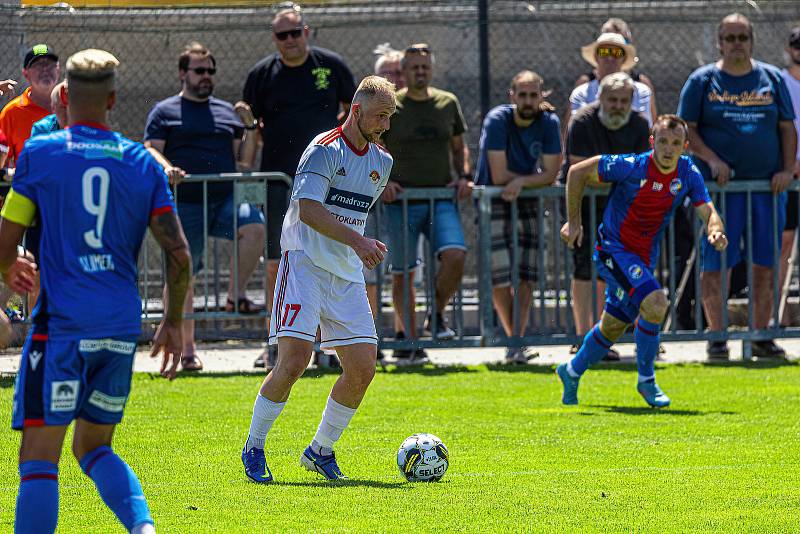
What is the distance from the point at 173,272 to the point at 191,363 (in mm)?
6198

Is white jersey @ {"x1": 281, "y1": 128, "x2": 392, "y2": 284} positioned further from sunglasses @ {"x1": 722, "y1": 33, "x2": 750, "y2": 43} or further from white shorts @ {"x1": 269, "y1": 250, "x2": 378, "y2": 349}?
sunglasses @ {"x1": 722, "y1": 33, "x2": 750, "y2": 43}

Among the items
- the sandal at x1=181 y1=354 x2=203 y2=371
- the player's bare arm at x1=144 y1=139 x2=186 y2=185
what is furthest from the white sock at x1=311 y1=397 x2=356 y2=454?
the sandal at x1=181 y1=354 x2=203 y2=371

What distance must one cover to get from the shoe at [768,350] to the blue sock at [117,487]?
829cm

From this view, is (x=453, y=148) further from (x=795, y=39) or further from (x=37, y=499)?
(x=37, y=499)

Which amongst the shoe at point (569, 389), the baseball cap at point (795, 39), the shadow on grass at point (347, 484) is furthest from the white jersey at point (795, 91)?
the shadow on grass at point (347, 484)

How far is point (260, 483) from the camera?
686cm

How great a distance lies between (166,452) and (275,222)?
13.8ft

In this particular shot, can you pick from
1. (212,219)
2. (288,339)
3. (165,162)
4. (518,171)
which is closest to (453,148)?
(518,171)

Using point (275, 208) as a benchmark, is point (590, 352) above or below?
below

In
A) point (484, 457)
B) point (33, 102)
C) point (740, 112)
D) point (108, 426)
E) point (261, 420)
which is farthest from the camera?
point (740, 112)

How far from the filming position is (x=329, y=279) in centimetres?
720

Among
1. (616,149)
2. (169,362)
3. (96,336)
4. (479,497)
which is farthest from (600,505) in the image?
(616,149)

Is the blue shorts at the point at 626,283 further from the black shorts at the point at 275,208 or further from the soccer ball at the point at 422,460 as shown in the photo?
the black shorts at the point at 275,208

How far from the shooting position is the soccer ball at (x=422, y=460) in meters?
6.92
